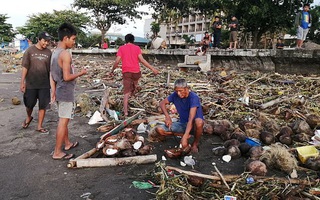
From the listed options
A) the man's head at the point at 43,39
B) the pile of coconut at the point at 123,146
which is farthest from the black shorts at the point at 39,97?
the pile of coconut at the point at 123,146

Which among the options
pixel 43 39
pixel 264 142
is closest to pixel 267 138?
pixel 264 142

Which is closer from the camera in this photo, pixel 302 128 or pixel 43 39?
pixel 302 128

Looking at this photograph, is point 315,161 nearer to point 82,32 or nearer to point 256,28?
point 256,28

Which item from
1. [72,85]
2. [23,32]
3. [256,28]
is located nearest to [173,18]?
[256,28]

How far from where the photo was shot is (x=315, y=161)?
3.45m

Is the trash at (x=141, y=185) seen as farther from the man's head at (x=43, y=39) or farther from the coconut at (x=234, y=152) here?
the man's head at (x=43, y=39)

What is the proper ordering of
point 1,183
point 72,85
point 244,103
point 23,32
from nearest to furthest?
point 1,183 < point 72,85 < point 244,103 < point 23,32

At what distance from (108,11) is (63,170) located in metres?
39.3

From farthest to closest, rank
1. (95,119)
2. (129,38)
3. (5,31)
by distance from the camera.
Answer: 1. (5,31)
2. (129,38)
3. (95,119)

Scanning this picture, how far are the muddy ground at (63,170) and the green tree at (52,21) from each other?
1572 inches

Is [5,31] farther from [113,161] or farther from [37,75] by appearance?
[113,161]

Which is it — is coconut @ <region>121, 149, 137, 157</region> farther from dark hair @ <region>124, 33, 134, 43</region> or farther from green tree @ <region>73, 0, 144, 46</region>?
green tree @ <region>73, 0, 144, 46</region>

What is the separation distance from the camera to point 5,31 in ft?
159

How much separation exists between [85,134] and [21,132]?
1.26 metres
